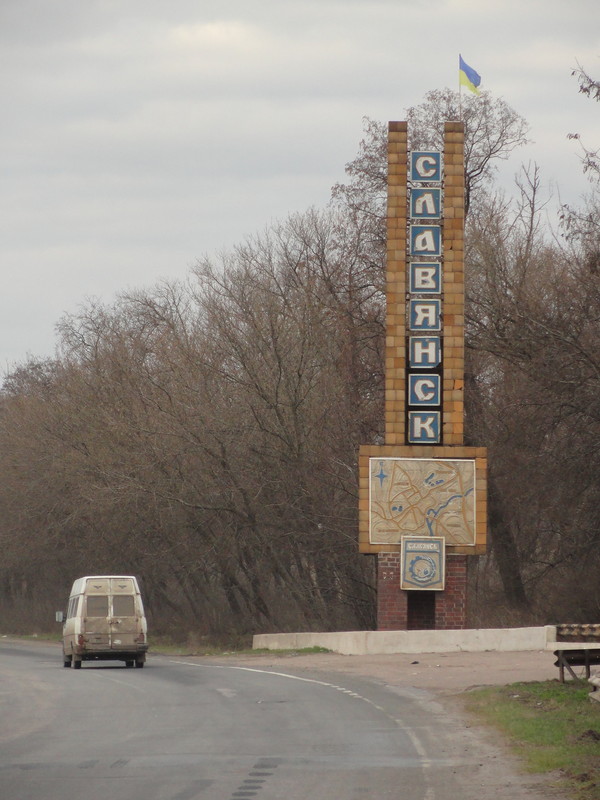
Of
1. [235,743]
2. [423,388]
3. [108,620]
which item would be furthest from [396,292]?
[235,743]

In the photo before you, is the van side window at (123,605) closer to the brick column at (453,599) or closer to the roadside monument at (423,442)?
the roadside monument at (423,442)

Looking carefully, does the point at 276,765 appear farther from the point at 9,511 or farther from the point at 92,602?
the point at 9,511

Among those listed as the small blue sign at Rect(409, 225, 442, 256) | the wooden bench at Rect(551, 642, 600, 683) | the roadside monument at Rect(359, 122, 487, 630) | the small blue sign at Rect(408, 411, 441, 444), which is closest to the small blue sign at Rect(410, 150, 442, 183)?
the roadside monument at Rect(359, 122, 487, 630)

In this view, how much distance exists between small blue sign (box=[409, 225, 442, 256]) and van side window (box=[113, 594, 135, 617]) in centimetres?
1239

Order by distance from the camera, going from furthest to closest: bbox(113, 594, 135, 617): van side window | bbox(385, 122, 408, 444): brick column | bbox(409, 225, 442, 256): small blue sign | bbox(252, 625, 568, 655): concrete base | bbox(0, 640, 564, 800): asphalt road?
bbox(409, 225, 442, 256): small blue sign, bbox(385, 122, 408, 444): brick column, bbox(113, 594, 135, 617): van side window, bbox(252, 625, 568, 655): concrete base, bbox(0, 640, 564, 800): asphalt road

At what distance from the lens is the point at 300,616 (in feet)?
173

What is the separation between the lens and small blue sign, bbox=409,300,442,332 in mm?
35625

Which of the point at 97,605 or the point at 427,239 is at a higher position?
the point at 427,239

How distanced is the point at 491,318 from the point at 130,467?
53.4 feet

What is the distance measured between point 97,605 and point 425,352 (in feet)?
36.9

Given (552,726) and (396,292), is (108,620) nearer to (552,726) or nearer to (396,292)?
(396,292)

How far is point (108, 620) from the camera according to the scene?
104 feet

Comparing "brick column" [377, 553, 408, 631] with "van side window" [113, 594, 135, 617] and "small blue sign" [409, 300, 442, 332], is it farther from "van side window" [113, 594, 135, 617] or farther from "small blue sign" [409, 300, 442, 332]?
"van side window" [113, 594, 135, 617]

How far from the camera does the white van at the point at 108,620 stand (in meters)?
31.6
